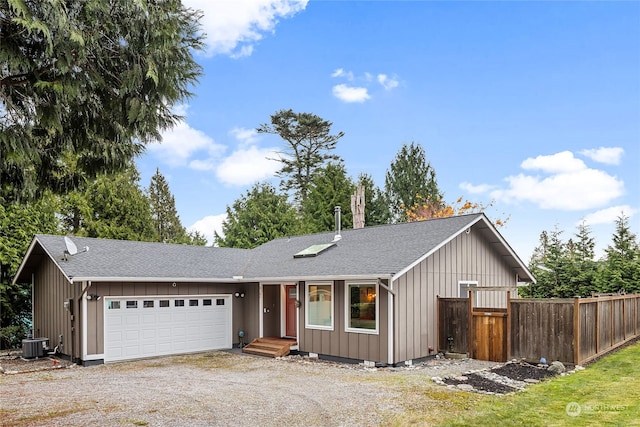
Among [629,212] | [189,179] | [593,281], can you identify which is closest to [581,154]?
[629,212]

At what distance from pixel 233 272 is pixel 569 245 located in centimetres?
2251

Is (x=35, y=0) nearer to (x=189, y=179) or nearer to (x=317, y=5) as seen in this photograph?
(x=317, y=5)

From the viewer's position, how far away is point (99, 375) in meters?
10.4

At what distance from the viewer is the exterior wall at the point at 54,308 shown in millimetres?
12011

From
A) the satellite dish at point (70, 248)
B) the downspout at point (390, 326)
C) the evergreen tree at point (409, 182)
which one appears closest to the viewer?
the downspout at point (390, 326)

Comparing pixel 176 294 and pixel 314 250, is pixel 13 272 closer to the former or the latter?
pixel 176 294

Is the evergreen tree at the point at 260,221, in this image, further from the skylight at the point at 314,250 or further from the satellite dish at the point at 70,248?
the satellite dish at the point at 70,248

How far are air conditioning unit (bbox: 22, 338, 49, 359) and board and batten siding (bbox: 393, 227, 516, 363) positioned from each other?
31.3ft

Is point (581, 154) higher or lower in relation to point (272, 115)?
lower

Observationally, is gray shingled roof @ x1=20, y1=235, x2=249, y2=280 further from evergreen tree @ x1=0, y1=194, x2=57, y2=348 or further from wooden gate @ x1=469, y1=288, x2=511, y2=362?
wooden gate @ x1=469, y1=288, x2=511, y2=362

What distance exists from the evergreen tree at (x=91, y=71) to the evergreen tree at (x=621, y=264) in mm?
17897

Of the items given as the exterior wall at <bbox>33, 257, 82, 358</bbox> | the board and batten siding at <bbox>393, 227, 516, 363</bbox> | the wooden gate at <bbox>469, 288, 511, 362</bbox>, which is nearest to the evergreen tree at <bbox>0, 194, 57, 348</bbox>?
the exterior wall at <bbox>33, 257, 82, 358</bbox>

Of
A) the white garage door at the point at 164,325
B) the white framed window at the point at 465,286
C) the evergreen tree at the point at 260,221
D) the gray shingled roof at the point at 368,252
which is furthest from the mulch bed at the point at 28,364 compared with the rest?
the evergreen tree at the point at 260,221

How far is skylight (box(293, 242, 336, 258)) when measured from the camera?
14.0 meters
